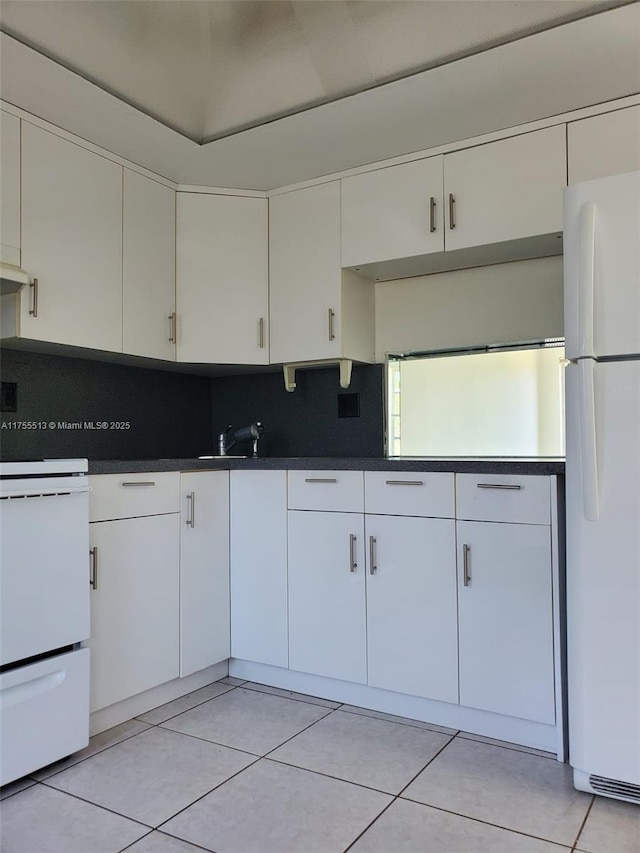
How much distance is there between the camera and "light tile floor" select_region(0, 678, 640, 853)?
168cm

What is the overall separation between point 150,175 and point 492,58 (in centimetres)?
154

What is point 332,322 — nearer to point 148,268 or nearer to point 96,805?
point 148,268

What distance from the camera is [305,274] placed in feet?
10.1

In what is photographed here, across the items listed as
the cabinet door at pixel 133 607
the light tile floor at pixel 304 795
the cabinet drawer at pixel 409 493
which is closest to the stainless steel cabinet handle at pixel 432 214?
the cabinet drawer at pixel 409 493

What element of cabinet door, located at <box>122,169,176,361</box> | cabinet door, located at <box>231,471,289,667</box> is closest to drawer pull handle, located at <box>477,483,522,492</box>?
cabinet door, located at <box>231,471,289,667</box>

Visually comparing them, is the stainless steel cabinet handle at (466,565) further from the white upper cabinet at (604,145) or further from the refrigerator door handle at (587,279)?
the white upper cabinet at (604,145)

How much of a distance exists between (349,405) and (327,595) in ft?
3.29

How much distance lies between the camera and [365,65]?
2.21m

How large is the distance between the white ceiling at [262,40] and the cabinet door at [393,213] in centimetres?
55

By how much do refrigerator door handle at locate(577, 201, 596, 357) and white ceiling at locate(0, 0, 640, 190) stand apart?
0.63 m

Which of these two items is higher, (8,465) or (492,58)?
(492,58)

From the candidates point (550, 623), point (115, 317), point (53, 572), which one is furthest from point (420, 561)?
point (115, 317)

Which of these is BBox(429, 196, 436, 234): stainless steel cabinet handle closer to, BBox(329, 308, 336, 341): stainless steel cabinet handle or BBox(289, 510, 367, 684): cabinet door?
BBox(329, 308, 336, 341): stainless steel cabinet handle

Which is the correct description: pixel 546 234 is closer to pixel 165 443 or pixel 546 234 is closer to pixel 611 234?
pixel 611 234
